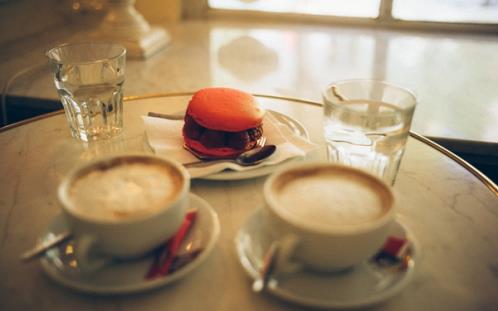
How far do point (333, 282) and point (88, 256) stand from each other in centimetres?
23

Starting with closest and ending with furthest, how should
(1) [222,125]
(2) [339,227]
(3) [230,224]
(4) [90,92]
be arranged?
(2) [339,227], (3) [230,224], (1) [222,125], (4) [90,92]

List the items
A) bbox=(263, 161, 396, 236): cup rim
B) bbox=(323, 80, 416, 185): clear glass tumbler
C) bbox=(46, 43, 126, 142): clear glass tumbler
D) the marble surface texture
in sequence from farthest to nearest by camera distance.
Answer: the marble surface texture
bbox=(46, 43, 126, 142): clear glass tumbler
bbox=(323, 80, 416, 185): clear glass tumbler
bbox=(263, 161, 396, 236): cup rim

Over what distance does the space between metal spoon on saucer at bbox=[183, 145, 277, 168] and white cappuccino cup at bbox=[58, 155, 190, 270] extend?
125 millimetres

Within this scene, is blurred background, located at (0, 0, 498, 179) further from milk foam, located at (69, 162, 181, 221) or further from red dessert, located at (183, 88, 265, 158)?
milk foam, located at (69, 162, 181, 221)

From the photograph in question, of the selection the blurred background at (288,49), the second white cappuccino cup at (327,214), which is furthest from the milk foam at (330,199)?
the blurred background at (288,49)

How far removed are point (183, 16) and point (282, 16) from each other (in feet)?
1.21

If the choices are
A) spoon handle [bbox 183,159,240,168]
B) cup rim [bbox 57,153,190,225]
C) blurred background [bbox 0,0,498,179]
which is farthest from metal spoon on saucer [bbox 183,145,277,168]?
blurred background [bbox 0,0,498,179]

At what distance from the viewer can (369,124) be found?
64 centimetres

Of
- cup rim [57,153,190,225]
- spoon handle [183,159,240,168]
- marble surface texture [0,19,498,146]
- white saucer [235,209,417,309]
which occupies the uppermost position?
cup rim [57,153,190,225]

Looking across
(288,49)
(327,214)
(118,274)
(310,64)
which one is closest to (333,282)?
(327,214)

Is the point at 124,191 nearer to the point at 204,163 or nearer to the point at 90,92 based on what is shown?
the point at 204,163

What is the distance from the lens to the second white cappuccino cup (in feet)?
1.39

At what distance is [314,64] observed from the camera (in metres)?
1.44

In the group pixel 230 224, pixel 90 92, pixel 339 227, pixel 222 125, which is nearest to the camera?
pixel 339 227
